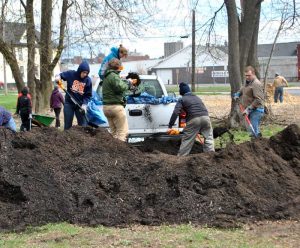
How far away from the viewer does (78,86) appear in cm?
1004

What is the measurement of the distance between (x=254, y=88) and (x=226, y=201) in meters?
5.13

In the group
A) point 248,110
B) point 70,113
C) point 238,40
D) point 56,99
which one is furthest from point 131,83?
point 56,99

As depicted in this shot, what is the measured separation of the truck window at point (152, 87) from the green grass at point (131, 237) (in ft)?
21.4

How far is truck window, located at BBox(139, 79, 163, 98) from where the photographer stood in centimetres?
1205

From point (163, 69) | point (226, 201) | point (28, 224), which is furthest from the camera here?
point (163, 69)

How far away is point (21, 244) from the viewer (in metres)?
5.07

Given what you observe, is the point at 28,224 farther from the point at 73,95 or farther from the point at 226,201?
the point at 73,95

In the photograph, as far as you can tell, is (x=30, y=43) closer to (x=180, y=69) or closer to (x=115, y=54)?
(x=115, y=54)

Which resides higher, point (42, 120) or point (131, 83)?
point (131, 83)

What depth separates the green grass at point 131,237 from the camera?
5051 millimetres

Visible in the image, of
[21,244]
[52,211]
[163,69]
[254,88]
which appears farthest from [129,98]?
[163,69]

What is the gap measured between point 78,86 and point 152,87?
2.57 m

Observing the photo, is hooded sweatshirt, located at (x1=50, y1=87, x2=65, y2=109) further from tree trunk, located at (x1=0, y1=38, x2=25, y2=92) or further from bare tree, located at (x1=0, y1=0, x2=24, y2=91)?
tree trunk, located at (x1=0, y1=38, x2=25, y2=92)

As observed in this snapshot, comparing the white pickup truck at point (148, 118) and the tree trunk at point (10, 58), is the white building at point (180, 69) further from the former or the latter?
the white pickup truck at point (148, 118)
